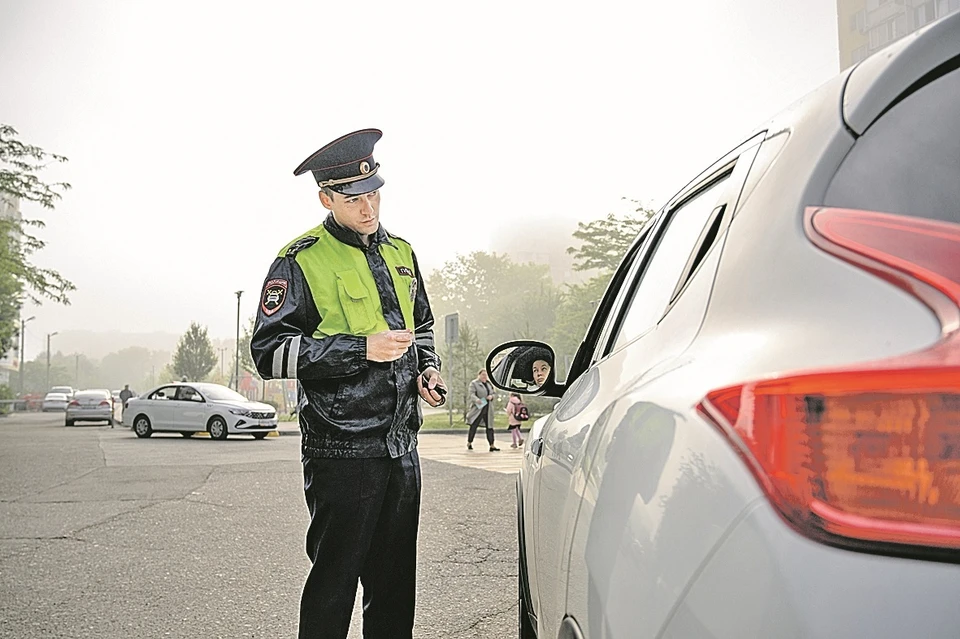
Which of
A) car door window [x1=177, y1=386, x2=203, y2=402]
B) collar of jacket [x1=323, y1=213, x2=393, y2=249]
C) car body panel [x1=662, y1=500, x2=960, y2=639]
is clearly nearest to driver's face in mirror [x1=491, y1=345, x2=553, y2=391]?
collar of jacket [x1=323, y1=213, x2=393, y2=249]

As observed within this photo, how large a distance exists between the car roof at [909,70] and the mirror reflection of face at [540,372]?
1.97 meters

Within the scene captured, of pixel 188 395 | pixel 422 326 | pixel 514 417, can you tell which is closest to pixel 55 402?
pixel 188 395

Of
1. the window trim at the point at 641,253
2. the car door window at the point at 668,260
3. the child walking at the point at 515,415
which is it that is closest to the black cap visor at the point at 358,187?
the window trim at the point at 641,253

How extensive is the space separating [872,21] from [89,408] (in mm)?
34573

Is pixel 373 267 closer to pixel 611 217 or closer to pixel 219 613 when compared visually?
pixel 219 613

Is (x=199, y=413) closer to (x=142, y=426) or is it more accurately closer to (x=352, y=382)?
(x=142, y=426)

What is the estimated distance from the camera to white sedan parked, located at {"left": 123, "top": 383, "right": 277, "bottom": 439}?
2266 cm

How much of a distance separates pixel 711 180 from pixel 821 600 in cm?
112

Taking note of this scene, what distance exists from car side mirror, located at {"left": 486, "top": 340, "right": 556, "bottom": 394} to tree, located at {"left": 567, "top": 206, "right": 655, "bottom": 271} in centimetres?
4877

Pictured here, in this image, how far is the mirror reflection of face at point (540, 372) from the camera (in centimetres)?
313

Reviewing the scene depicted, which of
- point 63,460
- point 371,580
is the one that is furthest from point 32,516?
point 63,460

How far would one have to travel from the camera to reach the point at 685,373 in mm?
1250

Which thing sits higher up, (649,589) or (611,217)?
(611,217)

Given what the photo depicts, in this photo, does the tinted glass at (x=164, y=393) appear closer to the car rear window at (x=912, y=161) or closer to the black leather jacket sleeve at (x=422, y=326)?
the black leather jacket sleeve at (x=422, y=326)
